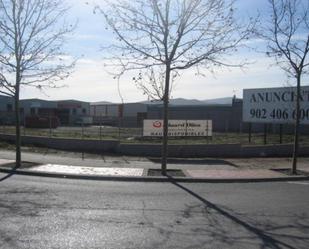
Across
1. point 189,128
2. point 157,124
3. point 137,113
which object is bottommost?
point 189,128

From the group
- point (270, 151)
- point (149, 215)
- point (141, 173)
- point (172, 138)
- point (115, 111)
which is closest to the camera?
point (149, 215)

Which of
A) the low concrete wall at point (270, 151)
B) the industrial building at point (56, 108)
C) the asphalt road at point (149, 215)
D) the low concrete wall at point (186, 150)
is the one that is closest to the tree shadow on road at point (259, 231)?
the asphalt road at point (149, 215)

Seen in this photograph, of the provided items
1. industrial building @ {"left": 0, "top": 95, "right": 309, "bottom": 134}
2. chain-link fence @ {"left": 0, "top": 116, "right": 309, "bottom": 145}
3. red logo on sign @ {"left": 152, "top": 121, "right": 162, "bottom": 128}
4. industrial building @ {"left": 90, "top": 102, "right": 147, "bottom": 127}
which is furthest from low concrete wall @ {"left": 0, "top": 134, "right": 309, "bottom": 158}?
industrial building @ {"left": 90, "top": 102, "right": 147, "bottom": 127}

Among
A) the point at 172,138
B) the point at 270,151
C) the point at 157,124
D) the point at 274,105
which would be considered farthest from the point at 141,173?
the point at 274,105

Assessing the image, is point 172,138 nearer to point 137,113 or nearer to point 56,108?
point 137,113

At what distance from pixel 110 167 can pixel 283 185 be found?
551cm

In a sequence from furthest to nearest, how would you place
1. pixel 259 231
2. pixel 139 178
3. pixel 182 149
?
pixel 182 149
pixel 139 178
pixel 259 231

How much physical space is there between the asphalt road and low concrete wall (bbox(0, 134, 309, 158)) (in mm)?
8060

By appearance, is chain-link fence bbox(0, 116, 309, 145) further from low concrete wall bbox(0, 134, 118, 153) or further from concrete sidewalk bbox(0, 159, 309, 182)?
concrete sidewalk bbox(0, 159, 309, 182)

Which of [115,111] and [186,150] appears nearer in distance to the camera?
[186,150]

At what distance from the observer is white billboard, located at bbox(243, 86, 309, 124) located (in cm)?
2609

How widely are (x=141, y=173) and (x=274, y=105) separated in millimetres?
12976

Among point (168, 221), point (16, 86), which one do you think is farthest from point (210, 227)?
point (16, 86)

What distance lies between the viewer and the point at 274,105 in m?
27.1
